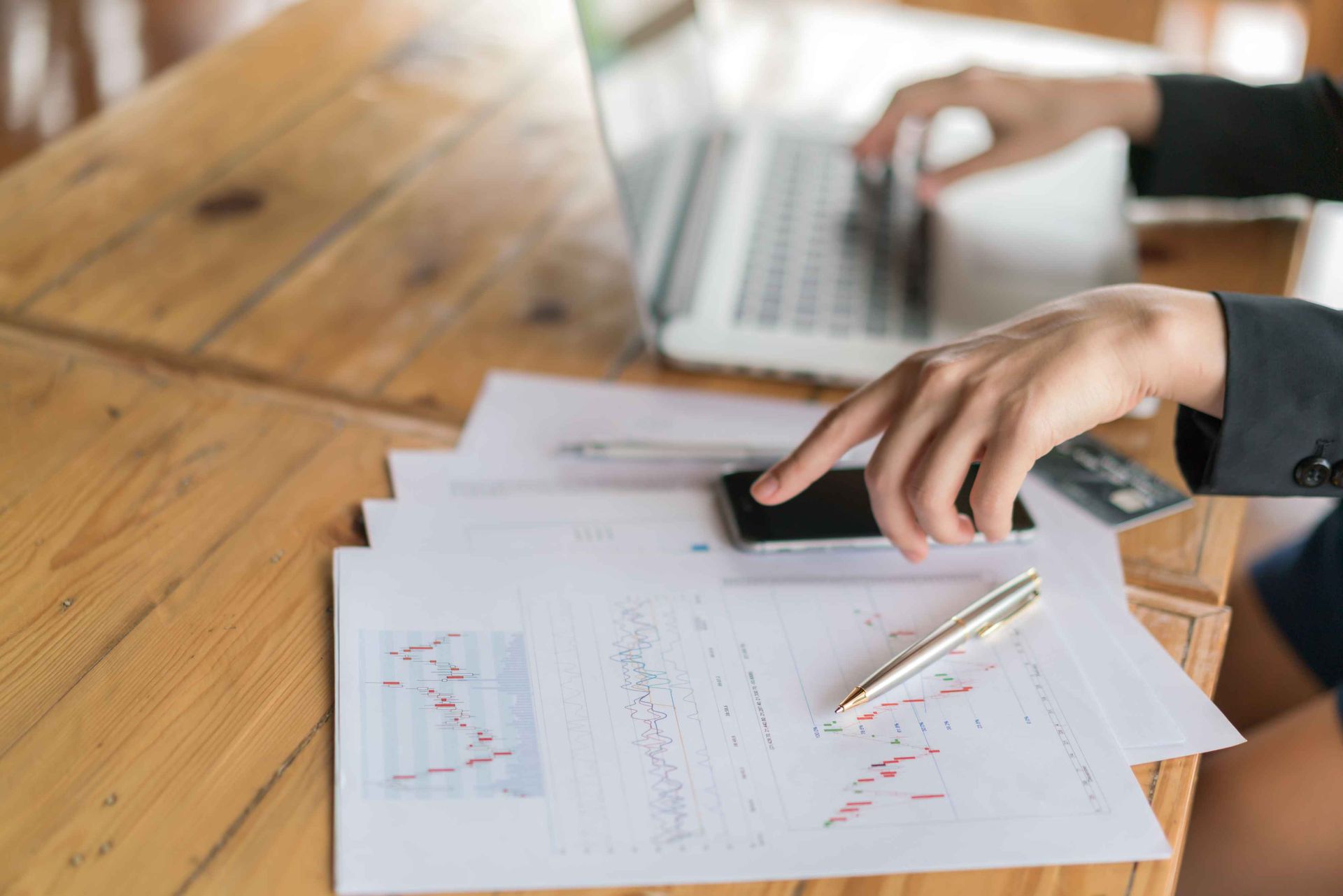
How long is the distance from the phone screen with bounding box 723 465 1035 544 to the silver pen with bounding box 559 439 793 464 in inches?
1.1

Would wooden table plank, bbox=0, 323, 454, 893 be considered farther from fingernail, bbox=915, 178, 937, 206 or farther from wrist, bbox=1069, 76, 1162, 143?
wrist, bbox=1069, 76, 1162, 143

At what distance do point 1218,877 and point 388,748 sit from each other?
0.57m

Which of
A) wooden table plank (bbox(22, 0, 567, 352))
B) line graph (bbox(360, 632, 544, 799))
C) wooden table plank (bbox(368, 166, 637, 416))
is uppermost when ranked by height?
wooden table plank (bbox(22, 0, 567, 352))

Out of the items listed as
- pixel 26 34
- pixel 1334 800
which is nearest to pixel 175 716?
pixel 1334 800

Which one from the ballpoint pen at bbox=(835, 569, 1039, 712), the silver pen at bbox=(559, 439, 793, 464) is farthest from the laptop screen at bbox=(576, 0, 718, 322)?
the ballpoint pen at bbox=(835, 569, 1039, 712)

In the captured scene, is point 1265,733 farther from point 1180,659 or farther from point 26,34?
point 26,34

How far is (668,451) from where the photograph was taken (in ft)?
2.46

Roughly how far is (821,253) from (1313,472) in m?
0.40

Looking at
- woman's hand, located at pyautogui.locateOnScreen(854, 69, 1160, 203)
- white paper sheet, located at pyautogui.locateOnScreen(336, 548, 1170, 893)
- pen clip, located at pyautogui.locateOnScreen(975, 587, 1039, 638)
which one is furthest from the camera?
woman's hand, located at pyautogui.locateOnScreen(854, 69, 1160, 203)

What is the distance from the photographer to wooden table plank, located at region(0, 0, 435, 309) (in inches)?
35.8

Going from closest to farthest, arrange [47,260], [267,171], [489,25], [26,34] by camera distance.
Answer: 1. [47,260]
2. [267,171]
3. [489,25]
4. [26,34]

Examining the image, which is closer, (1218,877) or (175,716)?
(175,716)

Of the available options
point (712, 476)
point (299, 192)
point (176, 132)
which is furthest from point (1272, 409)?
point (176, 132)

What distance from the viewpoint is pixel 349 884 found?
0.48 m
